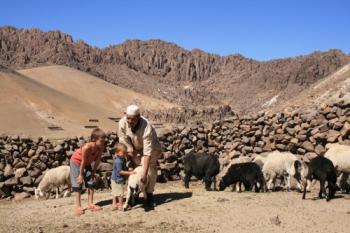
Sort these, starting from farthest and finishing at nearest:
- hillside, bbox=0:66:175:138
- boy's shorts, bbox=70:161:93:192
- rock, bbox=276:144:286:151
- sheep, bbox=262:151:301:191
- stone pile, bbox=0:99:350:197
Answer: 1. hillside, bbox=0:66:175:138
2. rock, bbox=276:144:286:151
3. stone pile, bbox=0:99:350:197
4. sheep, bbox=262:151:301:191
5. boy's shorts, bbox=70:161:93:192

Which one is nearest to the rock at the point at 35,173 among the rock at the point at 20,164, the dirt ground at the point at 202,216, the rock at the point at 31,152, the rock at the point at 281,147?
the rock at the point at 20,164

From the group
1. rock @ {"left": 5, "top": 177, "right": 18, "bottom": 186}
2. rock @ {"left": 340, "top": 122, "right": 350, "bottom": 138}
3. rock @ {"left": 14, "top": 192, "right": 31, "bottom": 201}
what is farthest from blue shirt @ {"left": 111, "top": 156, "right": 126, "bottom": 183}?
rock @ {"left": 5, "top": 177, "right": 18, "bottom": 186}

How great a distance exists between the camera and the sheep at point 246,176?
11.6 m

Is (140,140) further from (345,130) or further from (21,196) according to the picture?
(21,196)

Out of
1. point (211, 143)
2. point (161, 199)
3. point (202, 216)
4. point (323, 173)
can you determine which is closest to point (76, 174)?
point (161, 199)

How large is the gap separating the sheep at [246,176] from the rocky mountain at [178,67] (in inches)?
2855

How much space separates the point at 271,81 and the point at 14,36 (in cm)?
6195

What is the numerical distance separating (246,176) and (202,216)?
3.82 metres

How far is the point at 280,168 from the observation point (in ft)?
39.9

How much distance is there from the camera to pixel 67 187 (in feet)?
48.0

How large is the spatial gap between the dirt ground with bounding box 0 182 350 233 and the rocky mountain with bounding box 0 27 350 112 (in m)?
75.3

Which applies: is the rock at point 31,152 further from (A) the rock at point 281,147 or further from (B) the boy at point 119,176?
(A) the rock at point 281,147

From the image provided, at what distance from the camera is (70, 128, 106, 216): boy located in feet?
28.2

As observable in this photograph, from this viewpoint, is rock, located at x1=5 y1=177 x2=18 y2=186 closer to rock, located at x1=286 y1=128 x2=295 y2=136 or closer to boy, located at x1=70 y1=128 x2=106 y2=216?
boy, located at x1=70 y1=128 x2=106 y2=216
